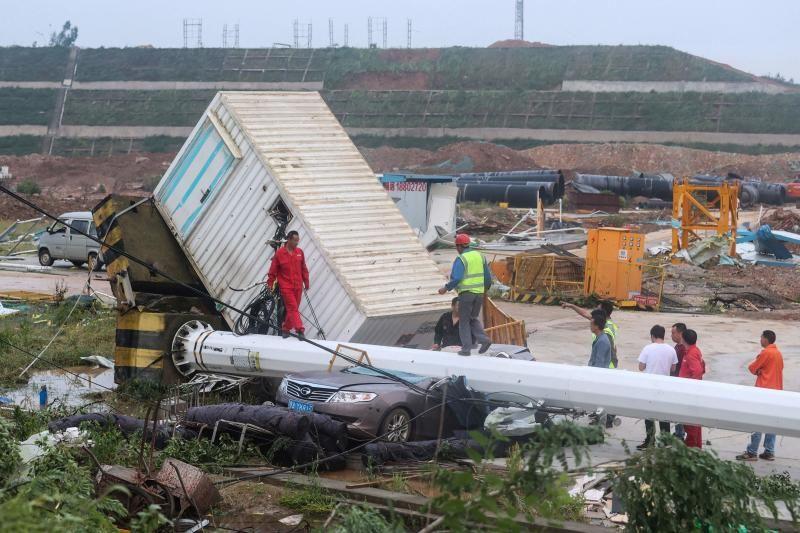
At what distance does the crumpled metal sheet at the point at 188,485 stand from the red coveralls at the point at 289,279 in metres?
4.26

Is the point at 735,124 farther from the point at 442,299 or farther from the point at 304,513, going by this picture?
the point at 304,513

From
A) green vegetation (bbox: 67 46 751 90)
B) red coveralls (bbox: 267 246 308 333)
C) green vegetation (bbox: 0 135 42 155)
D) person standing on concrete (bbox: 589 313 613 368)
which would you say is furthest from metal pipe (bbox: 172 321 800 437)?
green vegetation (bbox: 67 46 751 90)

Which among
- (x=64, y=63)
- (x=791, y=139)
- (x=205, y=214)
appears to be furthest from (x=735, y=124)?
(x=205, y=214)

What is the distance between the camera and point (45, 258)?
27.9 metres

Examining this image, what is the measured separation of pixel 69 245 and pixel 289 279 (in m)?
16.5

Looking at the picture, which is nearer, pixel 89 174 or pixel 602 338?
pixel 602 338

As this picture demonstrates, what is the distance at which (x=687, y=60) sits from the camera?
96.9 metres

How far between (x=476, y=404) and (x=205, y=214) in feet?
19.5

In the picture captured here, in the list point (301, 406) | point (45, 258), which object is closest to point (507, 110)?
point (45, 258)

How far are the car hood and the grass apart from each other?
15.9 feet

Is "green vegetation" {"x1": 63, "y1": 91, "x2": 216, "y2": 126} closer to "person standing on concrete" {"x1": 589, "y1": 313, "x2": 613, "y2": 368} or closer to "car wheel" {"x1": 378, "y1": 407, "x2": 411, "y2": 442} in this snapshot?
"person standing on concrete" {"x1": 589, "y1": 313, "x2": 613, "y2": 368}

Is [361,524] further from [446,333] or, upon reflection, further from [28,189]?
[28,189]

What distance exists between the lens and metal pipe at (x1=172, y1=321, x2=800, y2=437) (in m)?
9.18

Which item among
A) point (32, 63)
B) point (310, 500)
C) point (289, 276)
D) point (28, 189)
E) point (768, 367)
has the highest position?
point (32, 63)
